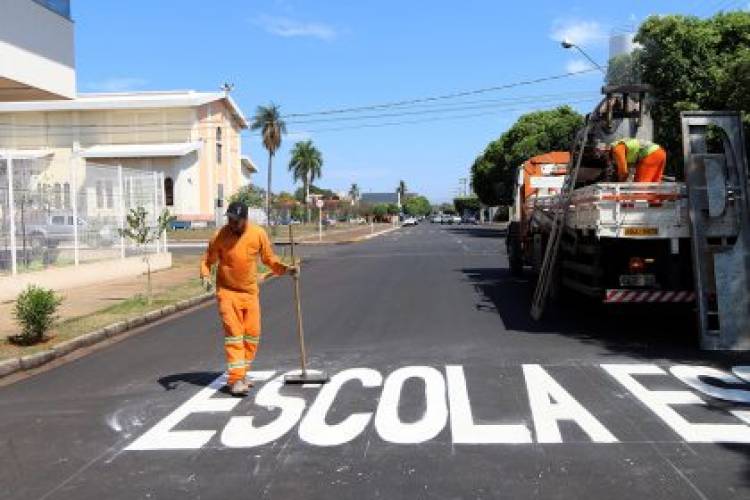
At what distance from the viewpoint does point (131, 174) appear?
2367 centimetres

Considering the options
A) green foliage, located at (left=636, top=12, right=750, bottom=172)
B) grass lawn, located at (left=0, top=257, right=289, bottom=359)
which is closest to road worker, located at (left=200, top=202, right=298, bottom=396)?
grass lawn, located at (left=0, top=257, right=289, bottom=359)

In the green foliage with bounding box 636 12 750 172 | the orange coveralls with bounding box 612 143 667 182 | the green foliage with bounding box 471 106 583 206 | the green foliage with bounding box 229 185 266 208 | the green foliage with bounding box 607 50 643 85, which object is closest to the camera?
the orange coveralls with bounding box 612 143 667 182

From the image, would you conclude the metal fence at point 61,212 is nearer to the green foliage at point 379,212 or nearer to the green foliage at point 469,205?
the green foliage at point 469,205

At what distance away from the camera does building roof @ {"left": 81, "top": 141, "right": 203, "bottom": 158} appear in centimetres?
6600

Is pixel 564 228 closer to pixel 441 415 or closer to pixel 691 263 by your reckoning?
pixel 691 263

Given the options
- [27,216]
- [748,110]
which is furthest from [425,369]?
[748,110]

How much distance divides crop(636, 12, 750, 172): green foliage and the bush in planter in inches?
991

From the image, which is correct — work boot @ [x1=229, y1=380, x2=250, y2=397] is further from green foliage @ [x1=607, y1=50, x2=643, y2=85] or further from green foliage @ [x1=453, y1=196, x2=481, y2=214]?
green foliage @ [x1=453, y1=196, x2=481, y2=214]

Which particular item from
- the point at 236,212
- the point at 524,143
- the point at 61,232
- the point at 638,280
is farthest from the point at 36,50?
the point at 524,143

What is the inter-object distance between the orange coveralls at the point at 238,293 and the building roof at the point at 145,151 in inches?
2338

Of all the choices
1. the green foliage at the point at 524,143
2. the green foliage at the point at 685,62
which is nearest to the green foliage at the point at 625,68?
the green foliage at the point at 685,62

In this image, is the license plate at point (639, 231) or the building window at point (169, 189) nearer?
the license plate at point (639, 231)

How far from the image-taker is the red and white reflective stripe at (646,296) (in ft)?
35.6

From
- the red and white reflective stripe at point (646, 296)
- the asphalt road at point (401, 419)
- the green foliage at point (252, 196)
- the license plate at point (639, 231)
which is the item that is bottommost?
the asphalt road at point (401, 419)
